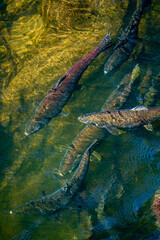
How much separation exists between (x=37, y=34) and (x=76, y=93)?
278 centimetres

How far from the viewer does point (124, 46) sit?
200 inches

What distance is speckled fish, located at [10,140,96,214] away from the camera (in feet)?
12.5

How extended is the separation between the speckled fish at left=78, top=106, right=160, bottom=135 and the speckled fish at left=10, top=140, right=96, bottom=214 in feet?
3.09

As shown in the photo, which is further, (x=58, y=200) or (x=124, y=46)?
(x=124, y=46)

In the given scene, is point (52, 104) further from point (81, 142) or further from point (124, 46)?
point (124, 46)

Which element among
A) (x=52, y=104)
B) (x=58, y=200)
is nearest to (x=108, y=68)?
(x=52, y=104)

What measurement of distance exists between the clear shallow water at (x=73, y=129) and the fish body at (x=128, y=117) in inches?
19.4

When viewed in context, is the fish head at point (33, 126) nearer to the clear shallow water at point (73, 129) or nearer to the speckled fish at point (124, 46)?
the clear shallow water at point (73, 129)

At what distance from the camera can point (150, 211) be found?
346cm

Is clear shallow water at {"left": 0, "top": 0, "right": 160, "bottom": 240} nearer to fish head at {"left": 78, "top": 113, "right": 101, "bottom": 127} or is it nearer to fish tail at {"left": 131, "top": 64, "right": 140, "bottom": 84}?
fish tail at {"left": 131, "top": 64, "right": 140, "bottom": 84}

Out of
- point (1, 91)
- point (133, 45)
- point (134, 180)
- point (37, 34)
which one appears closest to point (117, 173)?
point (134, 180)

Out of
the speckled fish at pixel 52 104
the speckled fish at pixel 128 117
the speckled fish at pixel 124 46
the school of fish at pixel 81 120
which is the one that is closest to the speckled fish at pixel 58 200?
the school of fish at pixel 81 120

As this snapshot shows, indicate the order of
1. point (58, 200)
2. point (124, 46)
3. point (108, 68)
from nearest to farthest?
point (58, 200) < point (108, 68) < point (124, 46)

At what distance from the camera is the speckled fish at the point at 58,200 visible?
3.81 meters
